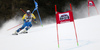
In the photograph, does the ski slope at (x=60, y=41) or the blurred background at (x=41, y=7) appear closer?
the ski slope at (x=60, y=41)

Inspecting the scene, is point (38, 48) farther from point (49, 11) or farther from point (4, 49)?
point (49, 11)

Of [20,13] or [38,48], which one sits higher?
[20,13]

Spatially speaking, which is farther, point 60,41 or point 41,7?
point 41,7

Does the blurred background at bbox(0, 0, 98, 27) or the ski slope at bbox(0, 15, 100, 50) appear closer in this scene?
the ski slope at bbox(0, 15, 100, 50)

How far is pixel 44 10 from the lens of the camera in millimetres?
26047

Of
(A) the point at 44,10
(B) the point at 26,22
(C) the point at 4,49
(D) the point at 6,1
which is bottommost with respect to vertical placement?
(C) the point at 4,49

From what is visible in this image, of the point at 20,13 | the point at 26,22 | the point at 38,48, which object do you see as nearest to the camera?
the point at 38,48

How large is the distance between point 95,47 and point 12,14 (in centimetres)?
2193

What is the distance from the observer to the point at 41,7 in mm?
26109

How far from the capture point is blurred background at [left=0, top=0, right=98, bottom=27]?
84.1 ft

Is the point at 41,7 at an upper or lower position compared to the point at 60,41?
upper

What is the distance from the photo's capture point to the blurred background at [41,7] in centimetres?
2562

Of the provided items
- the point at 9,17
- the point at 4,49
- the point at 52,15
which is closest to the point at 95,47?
the point at 4,49

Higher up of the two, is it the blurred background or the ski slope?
the blurred background
